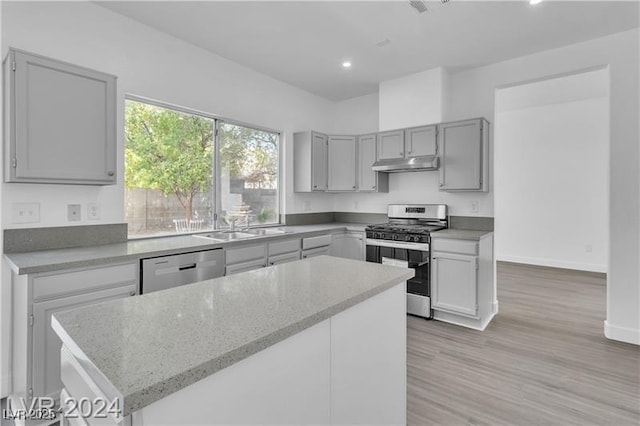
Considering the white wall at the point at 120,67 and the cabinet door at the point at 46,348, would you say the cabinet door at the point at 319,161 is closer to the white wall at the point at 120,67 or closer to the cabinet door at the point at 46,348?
the white wall at the point at 120,67

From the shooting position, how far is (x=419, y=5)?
2510 millimetres

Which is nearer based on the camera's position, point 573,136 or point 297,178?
point 297,178

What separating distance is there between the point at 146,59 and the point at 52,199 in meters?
1.44

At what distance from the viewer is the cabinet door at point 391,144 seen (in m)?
4.05

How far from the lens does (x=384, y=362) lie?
4.78 feet

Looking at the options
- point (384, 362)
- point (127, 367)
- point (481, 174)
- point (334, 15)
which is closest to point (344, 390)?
point (384, 362)

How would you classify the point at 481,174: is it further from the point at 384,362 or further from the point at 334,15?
the point at 384,362

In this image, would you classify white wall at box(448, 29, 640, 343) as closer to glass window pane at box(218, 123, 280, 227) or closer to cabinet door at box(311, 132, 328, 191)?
cabinet door at box(311, 132, 328, 191)

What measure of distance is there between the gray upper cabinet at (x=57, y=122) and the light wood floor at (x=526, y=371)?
2.76m

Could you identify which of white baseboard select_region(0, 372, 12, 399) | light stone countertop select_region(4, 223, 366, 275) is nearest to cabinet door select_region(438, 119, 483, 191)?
→ light stone countertop select_region(4, 223, 366, 275)

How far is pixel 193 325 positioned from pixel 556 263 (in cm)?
670

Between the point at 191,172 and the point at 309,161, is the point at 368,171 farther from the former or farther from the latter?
the point at 191,172

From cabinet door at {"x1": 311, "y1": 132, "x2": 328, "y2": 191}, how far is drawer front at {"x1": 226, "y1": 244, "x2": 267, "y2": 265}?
58.2 inches

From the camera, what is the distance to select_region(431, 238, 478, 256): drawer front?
3.23 meters
